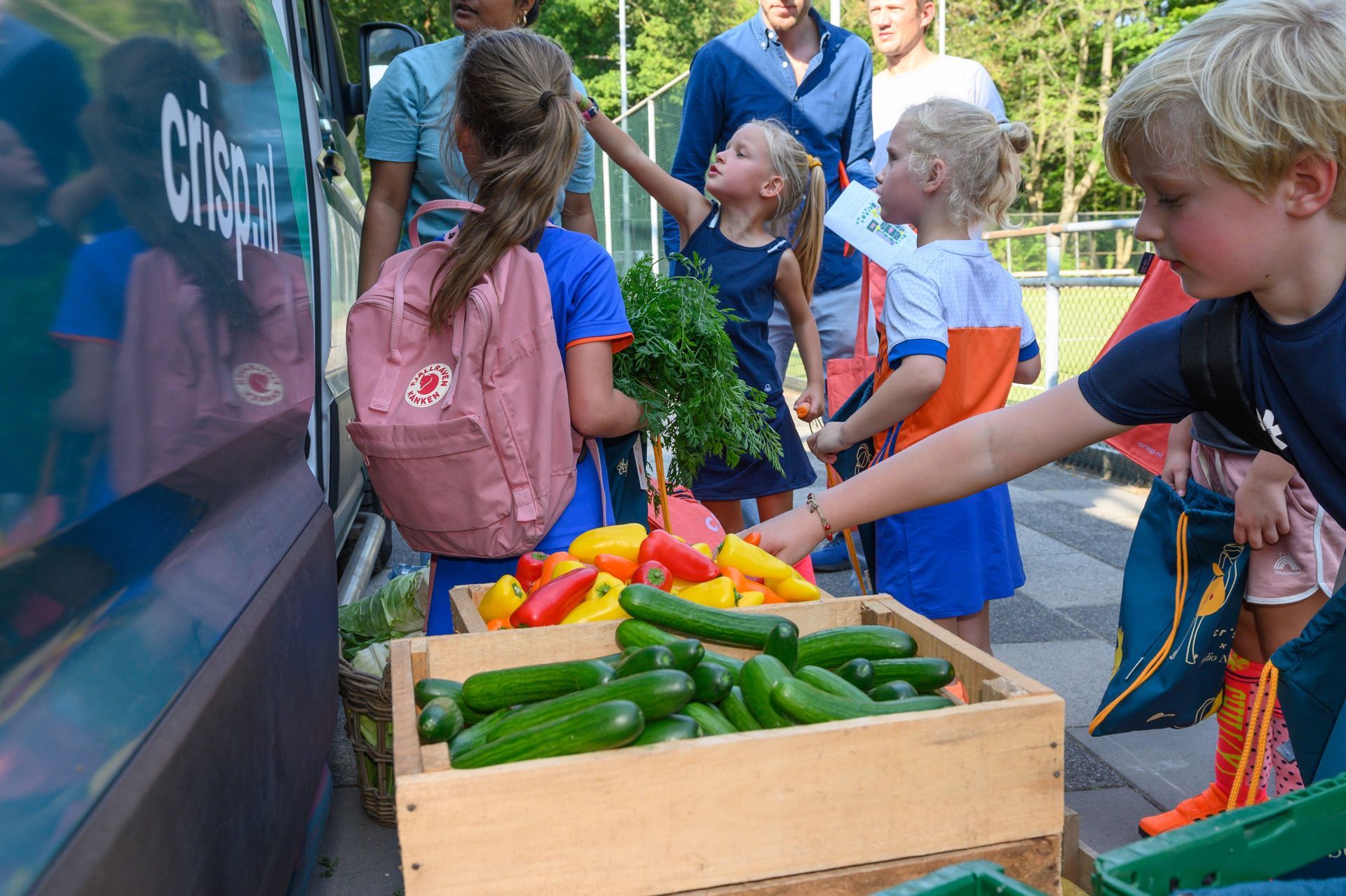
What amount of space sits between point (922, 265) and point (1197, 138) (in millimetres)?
1876

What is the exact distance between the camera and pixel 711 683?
180 cm

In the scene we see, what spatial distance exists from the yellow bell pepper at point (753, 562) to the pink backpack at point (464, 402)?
0.57 meters

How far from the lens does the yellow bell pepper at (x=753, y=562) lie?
97.7 inches

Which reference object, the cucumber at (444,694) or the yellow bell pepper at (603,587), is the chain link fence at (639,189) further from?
the cucumber at (444,694)

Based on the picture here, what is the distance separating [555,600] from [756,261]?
277 cm

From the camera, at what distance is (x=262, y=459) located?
2191 mm

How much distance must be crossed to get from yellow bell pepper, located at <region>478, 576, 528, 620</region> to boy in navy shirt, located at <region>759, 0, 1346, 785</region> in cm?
125

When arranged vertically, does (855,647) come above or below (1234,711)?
above

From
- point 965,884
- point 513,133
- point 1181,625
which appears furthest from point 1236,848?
point 513,133

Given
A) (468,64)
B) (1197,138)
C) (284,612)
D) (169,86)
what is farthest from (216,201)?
(1197,138)

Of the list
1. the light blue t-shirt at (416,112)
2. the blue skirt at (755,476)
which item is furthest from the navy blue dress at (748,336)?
the light blue t-shirt at (416,112)

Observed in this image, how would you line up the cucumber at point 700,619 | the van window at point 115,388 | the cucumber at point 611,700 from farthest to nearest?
the cucumber at point 700,619
the cucumber at point 611,700
the van window at point 115,388

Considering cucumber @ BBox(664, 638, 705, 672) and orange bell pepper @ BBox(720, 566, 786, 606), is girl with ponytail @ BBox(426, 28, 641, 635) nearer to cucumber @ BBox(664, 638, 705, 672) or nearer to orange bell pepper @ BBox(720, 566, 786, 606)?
orange bell pepper @ BBox(720, 566, 786, 606)

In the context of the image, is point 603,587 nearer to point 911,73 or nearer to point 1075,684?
point 1075,684
